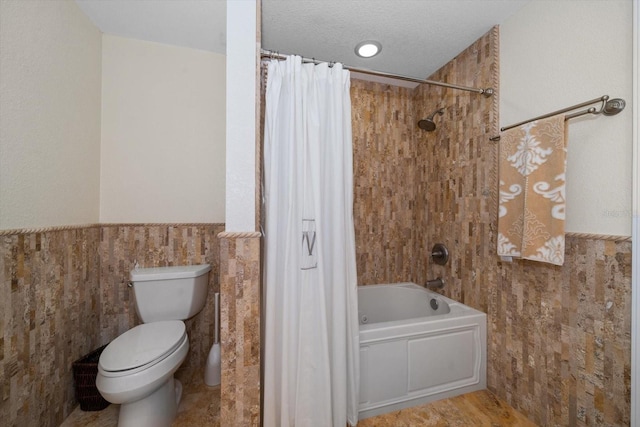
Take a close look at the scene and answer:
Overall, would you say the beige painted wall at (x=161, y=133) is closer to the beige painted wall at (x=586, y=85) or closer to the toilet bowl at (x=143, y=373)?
the toilet bowl at (x=143, y=373)

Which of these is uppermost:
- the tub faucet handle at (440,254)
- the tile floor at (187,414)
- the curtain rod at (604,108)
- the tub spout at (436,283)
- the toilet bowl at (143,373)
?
the curtain rod at (604,108)

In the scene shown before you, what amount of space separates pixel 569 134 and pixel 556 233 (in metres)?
0.50

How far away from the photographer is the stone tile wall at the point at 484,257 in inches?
42.9

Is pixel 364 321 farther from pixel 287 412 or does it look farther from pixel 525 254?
pixel 525 254

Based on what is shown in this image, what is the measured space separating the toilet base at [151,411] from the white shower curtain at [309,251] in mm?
610

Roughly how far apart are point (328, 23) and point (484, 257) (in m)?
1.84

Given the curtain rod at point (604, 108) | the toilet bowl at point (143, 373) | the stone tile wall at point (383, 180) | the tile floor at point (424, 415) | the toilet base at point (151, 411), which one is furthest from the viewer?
the stone tile wall at point (383, 180)

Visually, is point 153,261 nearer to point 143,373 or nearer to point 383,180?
point 143,373

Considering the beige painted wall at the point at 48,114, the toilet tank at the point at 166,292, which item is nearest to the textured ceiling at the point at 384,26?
the beige painted wall at the point at 48,114

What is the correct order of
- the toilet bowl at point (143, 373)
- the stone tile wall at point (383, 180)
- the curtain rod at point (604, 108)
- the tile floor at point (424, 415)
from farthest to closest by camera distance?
the stone tile wall at point (383, 180) → the tile floor at point (424, 415) → the toilet bowl at point (143, 373) → the curtain rod at point (604, 108)

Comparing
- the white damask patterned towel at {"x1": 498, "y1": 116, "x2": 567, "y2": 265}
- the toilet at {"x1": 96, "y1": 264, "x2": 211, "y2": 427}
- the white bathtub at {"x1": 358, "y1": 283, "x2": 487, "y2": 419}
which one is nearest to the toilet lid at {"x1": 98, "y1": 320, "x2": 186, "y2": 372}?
the toilet at {"x1": 96, "y1": 264, "x2": 211, "y2": 427}

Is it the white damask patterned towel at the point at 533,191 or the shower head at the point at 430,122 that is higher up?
the shower head at the point at 430,122

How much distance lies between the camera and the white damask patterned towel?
116 centimetres

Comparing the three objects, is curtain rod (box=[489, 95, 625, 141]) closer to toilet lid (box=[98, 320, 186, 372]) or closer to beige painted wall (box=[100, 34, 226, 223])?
beige painted wall (box=[100, 34, 226, 223])
